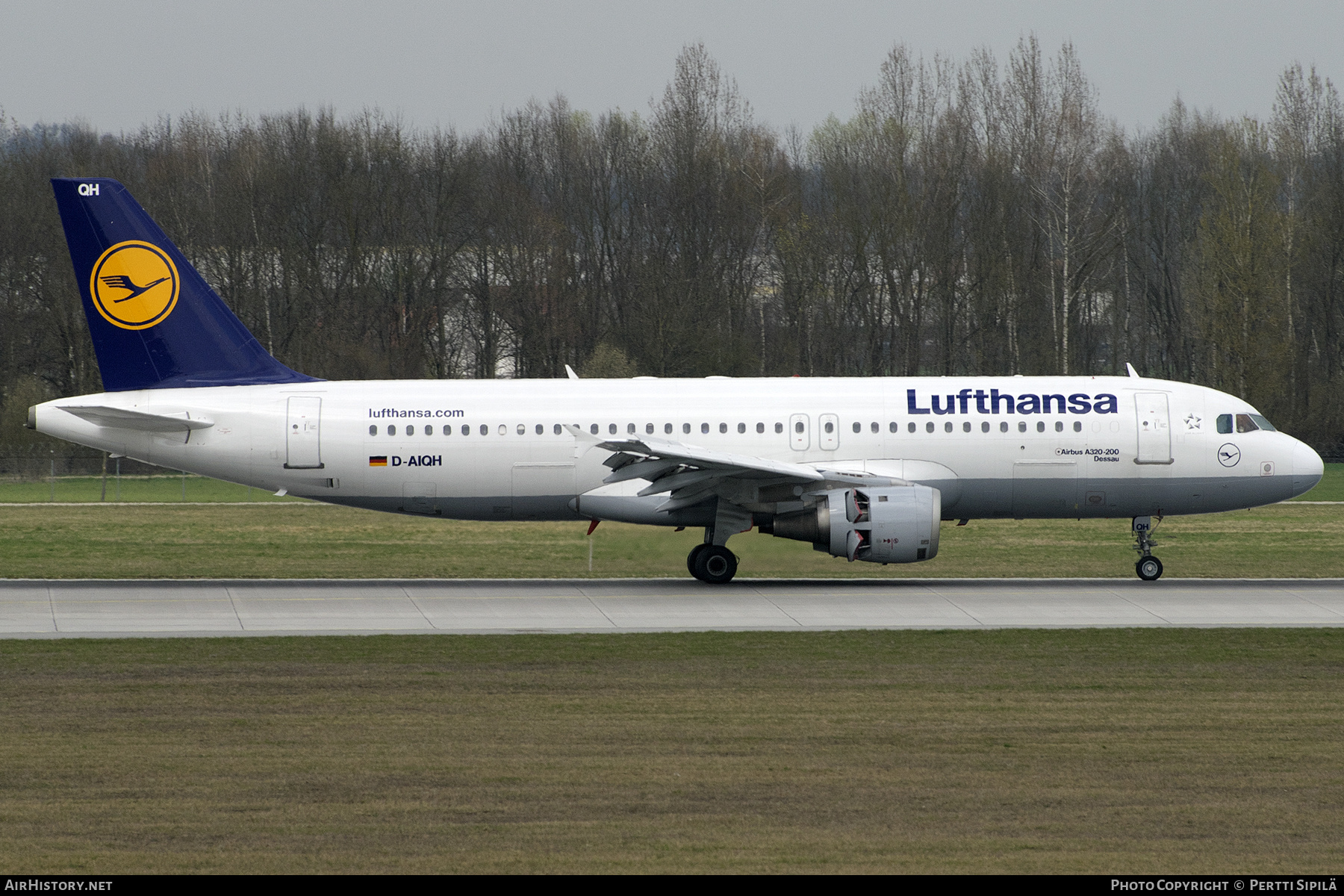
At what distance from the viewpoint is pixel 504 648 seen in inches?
752

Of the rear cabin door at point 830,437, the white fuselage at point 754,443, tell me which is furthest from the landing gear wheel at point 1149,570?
the rear cabin door at point 830,437

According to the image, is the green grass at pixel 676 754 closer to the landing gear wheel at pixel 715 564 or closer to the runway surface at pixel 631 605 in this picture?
the runway surface at pixel 631 605

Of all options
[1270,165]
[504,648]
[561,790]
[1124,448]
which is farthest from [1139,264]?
[561,790]

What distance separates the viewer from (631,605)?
77.6ft

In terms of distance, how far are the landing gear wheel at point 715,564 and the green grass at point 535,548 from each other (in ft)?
1.00

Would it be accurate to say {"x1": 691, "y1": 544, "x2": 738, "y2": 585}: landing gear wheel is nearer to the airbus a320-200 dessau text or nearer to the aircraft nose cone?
the airbus a320-200 dessau text

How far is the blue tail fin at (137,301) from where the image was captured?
2633 centimetres

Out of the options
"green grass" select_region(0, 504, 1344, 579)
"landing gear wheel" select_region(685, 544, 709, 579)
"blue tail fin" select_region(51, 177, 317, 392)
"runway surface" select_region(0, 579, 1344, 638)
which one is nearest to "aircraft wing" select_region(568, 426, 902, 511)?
"landing gear wheel" select_region(685, 544, 709, 579)

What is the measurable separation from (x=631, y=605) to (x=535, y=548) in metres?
10.3

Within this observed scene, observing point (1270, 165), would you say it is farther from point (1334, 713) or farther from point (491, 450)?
point (1334, 713)

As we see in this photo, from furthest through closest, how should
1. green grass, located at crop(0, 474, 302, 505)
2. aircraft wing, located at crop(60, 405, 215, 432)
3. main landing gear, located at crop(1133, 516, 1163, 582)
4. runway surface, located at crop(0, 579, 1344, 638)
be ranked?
1. green grass, located at crop(0, 474, 302, 505)
2. main landing gear, located at crop(1133, 516, 1163, 582)
3. aircraft wing, located at crop(60, 405, 215, 432)
4. runway surface, located at crop(0, 579, 1344, 638)

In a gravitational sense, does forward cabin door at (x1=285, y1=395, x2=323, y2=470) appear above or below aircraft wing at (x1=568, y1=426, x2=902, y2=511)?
above

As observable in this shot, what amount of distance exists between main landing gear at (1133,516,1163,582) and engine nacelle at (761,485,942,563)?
14.8 feet

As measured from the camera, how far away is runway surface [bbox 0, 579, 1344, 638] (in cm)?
2123
